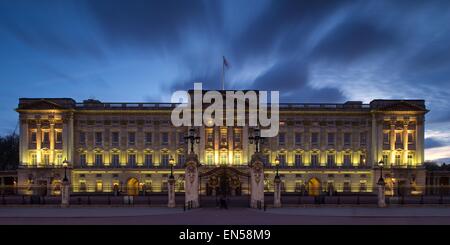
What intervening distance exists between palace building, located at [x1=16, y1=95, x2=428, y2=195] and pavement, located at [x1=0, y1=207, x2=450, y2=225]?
35.7 meters

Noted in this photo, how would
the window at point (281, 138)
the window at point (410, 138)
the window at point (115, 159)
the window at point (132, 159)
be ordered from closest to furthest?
1. the window at point (115, 159)
2. the window at point (132, 159)
3. the window at point (410, 138)
4. the window at point (281, 138)

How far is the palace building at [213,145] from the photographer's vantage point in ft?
249

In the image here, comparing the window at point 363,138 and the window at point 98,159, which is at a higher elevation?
the window at point 363,138

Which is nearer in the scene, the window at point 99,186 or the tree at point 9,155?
the window at point 99,186

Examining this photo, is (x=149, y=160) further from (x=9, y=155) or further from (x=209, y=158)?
(x=9, y=155)

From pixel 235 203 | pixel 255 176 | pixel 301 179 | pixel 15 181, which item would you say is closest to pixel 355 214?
pixel 255 176

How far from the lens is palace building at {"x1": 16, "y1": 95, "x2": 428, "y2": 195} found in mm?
75750

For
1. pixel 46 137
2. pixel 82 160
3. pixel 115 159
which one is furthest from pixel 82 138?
pixel 115 159

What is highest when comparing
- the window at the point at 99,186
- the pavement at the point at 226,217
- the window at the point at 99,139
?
the window at the point at 99,139

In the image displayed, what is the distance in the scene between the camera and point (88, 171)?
76.1 m

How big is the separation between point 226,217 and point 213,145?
42926 mm

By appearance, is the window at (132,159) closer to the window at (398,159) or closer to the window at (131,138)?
the window at (131,138)

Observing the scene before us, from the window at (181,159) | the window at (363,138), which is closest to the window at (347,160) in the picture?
the window at (363,138)

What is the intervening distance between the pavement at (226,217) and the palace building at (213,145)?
117ft
